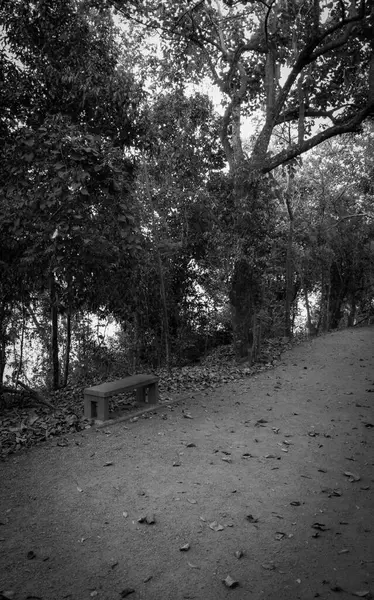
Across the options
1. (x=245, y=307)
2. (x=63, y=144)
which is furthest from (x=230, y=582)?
(x=245, y=307)

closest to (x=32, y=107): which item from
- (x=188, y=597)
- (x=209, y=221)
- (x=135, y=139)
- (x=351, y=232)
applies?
(x=135, y=139)

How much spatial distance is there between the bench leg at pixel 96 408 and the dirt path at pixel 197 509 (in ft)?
0.80

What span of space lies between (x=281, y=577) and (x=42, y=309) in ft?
34.6

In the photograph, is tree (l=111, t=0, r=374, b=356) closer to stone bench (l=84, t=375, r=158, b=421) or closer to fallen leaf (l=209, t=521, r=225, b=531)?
stone bench (l=84, t=375, r=158, b=421)

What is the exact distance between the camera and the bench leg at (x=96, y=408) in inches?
218

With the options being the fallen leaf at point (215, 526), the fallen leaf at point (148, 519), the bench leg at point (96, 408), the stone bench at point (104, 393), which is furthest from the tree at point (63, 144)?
the fallen leaf at point (215, 526)

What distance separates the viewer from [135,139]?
6859 millimetres

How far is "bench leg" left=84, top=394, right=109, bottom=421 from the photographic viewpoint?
5.53 meters

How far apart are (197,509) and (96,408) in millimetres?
2632

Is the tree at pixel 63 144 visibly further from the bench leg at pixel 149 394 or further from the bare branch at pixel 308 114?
the bare branch at pixel 308 114

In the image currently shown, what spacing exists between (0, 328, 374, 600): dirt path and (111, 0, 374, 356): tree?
16.3 ft

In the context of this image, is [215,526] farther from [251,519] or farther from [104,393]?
[104,393]

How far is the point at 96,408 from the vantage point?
18.7 feet

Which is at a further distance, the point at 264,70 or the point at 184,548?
the point at 264,70
